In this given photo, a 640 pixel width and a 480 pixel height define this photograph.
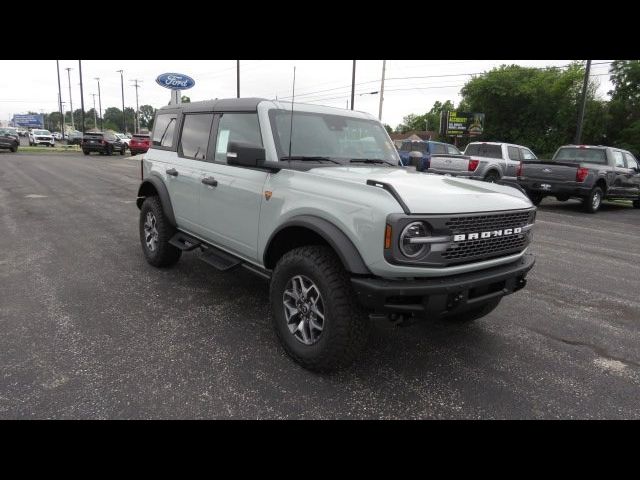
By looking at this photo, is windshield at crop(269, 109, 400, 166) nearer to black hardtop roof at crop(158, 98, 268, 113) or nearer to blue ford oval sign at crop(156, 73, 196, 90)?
black hardtop roof at crop(158, 98, 268, 113)

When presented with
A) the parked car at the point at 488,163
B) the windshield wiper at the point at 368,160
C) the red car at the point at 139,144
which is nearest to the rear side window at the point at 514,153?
the parked car at the point at 488,163

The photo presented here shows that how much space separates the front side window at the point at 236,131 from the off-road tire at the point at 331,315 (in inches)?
50.3

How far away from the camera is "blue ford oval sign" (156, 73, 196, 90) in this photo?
23953mm

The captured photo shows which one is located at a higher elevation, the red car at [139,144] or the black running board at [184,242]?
the red car at [139,144]

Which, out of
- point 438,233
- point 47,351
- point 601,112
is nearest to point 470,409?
point 438,233

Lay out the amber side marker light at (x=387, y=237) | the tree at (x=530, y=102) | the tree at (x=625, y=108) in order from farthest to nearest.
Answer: the tree at (x=530, y=102) → the tree at (x=625, y=108) → the amber side marker light at (x=387, y=237)

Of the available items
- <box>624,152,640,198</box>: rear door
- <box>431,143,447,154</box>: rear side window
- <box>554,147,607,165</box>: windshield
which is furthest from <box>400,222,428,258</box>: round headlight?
<box>431,143,447,154</box>: rear side window

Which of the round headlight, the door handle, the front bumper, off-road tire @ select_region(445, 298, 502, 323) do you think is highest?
the door handle

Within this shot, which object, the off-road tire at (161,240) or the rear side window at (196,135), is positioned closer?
the rear side window at (196,135)

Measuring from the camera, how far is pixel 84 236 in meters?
7.04

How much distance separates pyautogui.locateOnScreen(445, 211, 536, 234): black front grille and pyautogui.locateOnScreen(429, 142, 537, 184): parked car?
11.4 m

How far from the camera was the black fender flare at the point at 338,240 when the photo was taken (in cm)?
276

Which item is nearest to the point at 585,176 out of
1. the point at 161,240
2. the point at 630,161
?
the point at 630,161

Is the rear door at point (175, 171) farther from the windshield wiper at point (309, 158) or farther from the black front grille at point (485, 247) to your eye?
the black front grille at point (485, 247)
